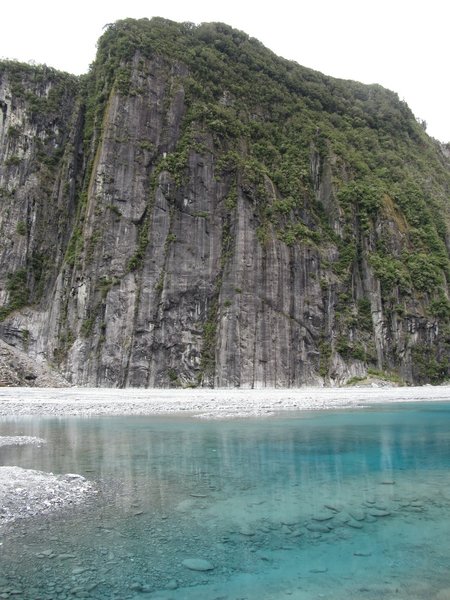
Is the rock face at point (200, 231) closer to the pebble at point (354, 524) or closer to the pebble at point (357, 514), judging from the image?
the pebble at point (357, 514)

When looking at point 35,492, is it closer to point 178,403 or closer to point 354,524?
point 354,524

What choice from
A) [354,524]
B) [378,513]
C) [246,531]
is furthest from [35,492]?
[378,513]

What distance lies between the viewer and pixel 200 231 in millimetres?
65625

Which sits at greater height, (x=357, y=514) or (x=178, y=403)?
(x=178, y=403)

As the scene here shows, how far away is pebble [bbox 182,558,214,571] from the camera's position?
8.26m

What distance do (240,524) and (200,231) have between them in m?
56.9

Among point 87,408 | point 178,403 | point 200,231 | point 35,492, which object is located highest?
point 200,231

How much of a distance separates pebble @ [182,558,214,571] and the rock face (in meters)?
49.3

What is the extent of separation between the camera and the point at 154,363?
59125mm

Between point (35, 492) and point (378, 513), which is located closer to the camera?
point (378, 513)

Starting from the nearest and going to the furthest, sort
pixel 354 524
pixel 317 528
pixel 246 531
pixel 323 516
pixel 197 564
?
pixel 197 564
pixel 246 531
pixel 317 528
pixel 354 524
pixel 323 516

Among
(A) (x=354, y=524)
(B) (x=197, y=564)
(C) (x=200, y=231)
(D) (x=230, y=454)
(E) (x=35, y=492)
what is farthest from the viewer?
(C) (x=200, y=231)

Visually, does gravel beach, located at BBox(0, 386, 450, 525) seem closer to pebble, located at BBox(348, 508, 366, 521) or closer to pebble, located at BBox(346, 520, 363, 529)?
pebble, located at BBox(346, 520, 363, 529)

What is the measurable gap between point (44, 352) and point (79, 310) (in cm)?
721
